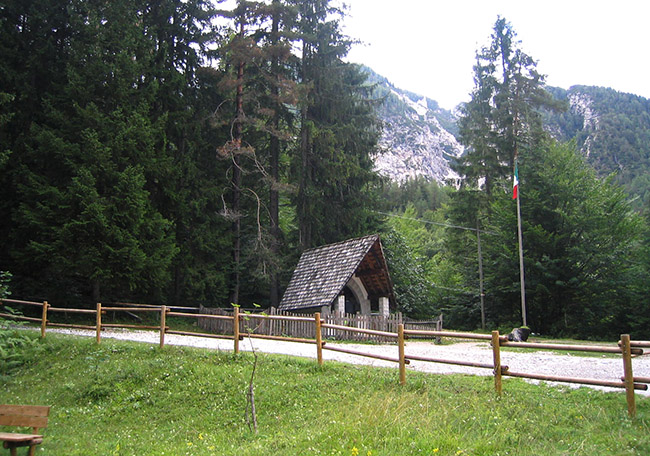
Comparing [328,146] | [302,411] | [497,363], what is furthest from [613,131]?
[302,411]

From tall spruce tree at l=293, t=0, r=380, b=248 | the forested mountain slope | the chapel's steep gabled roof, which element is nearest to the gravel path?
the chapel's steep gabled roof

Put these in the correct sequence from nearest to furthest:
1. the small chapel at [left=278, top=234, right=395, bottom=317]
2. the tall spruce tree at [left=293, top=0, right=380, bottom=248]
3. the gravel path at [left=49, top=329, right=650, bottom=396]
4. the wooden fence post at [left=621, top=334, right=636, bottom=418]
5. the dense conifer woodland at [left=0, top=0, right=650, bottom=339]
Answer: the wooden fence post at [left=621, top=334, right=636, bottom=418], the gravel path at [left=49, top=329, right=650, bottom=396], the small chapel at [left=278, top=234, right=395, bottom=317], the dense conifer woodland at [left=0, top=0, right=650, bottom=339], the tall spruce tree at [left=293, top=0, right=380, bottom=248]

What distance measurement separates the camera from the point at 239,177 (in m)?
30.4

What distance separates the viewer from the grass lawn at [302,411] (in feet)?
24.4

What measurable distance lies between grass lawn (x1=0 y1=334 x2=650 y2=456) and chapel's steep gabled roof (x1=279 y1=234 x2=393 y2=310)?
30.5 feet

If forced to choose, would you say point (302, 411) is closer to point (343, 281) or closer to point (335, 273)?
point (343, 281)

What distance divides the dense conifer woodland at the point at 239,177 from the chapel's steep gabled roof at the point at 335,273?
12.3 feet

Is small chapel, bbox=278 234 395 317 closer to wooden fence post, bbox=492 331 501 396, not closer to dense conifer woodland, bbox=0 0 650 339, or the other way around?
dense conifer woodland, bbox=0 0 650 339

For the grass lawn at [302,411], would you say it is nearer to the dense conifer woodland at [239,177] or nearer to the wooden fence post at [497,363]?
the wooden fence post at [497,363]

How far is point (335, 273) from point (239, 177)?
10311mm

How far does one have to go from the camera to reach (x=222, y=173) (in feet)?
103

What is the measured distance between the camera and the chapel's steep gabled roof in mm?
22375

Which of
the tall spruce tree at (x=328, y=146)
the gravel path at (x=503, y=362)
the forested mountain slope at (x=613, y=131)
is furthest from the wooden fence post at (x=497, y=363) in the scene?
the forested mountain slope at (x=613, y=131)

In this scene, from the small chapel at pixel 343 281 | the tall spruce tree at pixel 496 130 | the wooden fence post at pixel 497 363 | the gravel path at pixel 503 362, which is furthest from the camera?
the tall spruce tree at pixel 496 130
